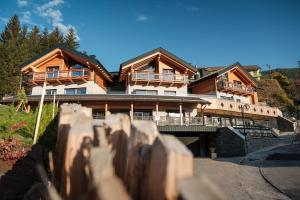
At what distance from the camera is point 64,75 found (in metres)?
31.2

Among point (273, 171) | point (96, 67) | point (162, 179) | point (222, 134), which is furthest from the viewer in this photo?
point (96, 67)

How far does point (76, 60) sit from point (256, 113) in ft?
95.5

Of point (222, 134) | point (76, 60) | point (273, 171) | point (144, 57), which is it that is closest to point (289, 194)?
point (273, 171)

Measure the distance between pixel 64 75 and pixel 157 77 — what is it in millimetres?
12134

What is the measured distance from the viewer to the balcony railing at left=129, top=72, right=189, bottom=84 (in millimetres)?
31283

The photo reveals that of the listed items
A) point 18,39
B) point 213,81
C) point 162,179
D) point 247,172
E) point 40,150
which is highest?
point 18,39

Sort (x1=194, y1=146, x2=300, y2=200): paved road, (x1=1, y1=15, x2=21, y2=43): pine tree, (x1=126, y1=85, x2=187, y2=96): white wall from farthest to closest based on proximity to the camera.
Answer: (x1=1, y1=15, x2=21, y2=43): pine tree, (x1=126, y1=85, x2=187, y2=96): white wall, (x1=194, y1=146, x2=300, y2=200): paved road

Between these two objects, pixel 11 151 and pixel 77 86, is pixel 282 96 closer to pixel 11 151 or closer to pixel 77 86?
pixel 77 86

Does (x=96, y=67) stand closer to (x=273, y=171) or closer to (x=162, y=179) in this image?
(x=273, y=171)

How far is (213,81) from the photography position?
39.2 metres

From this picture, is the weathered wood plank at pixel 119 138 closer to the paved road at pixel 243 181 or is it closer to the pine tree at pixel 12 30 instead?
the paved road at pixel 243 181

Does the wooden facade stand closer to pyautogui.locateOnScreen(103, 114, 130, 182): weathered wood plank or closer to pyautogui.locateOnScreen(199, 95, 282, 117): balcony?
pyautogui.locateOnScreen(199, 95, 282, 117): balcony

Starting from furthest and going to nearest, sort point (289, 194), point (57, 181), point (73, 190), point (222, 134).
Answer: point (222, 134) < point (289, 194) < point (57, 181) < point (73, 190)

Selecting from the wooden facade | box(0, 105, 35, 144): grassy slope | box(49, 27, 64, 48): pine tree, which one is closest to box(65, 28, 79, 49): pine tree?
box(49, 27, 64, 48): pine tree
